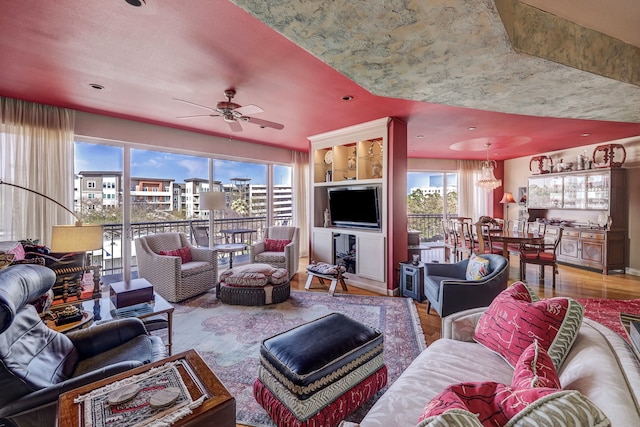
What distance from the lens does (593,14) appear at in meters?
1.63

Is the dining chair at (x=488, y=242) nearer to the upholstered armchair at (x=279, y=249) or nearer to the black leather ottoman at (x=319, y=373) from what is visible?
the upholstered armchair at (x=279, y=249)

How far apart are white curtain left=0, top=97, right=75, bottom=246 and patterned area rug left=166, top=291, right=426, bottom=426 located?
2.05 metres

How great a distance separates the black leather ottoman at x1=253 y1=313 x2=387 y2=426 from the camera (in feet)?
4.87

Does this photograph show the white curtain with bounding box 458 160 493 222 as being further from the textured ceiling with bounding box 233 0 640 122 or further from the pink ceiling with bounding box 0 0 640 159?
the textured ceiling with bounding box 233 0 640 122

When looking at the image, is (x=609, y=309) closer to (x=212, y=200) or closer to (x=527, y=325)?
(x=527, y=325)

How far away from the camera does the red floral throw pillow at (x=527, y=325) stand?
48.3 inches

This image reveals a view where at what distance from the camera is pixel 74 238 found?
6.39 ft

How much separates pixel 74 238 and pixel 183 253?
2212mm

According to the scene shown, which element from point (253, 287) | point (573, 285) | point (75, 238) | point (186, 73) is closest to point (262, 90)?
point (186, 73)

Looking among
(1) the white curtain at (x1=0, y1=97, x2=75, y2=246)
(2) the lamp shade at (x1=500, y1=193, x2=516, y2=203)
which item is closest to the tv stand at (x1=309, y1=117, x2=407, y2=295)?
(1) the white curtain at (x1=0, y1=97, x2=75, y2=246)

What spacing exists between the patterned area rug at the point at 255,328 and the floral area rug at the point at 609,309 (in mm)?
2004

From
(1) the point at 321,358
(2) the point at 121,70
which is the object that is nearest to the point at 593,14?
(1) the point at 321,358

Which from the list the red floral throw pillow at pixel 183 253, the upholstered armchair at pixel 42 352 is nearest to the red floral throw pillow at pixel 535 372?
the upholstered armchair at pixel 42 352

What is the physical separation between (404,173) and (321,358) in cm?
322
